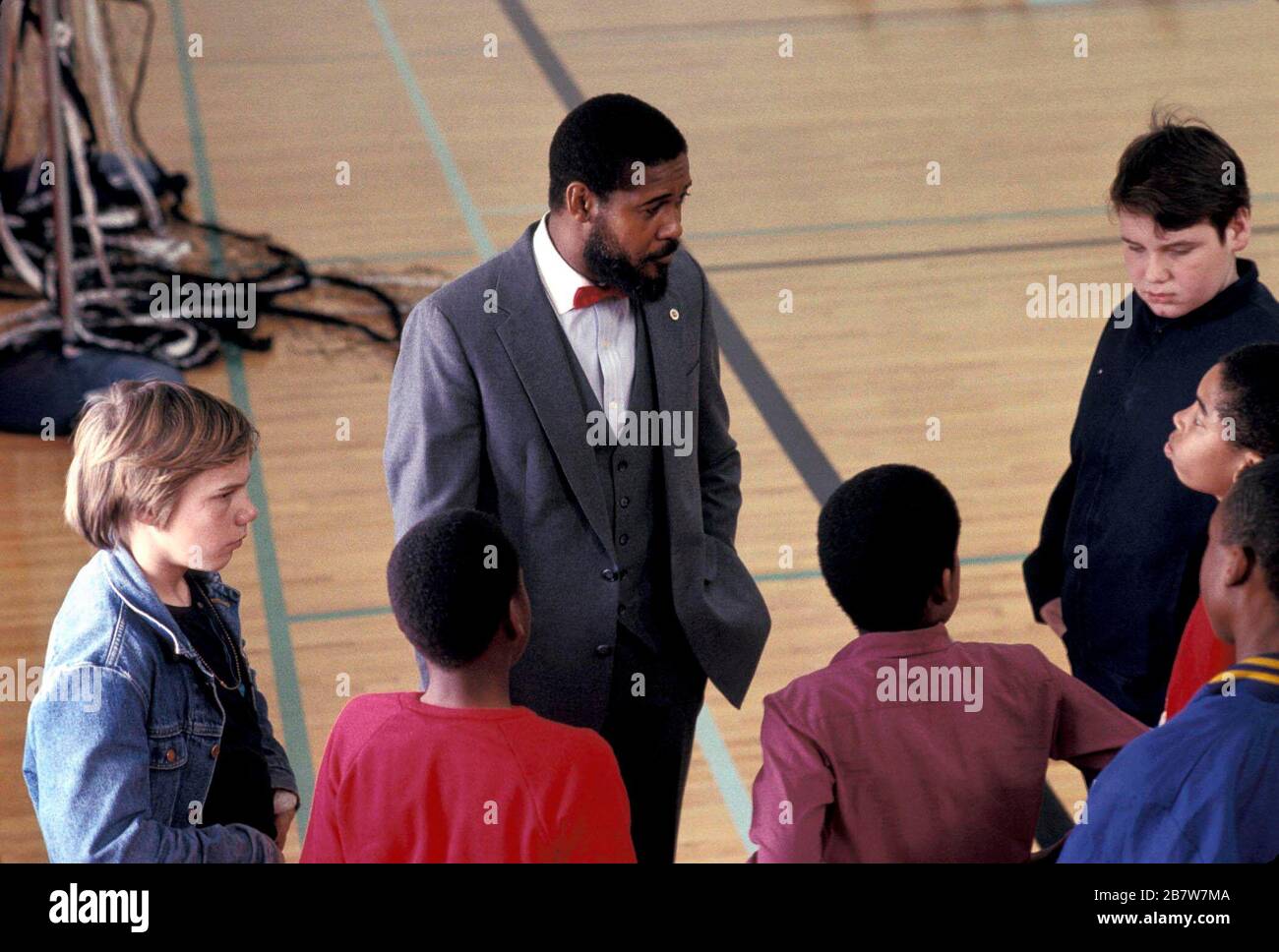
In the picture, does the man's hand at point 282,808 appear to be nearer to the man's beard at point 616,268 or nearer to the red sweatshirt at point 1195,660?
the man's beard at point 616,268

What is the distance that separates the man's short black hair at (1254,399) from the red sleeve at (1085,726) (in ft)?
1.83

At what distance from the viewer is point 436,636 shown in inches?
97.8

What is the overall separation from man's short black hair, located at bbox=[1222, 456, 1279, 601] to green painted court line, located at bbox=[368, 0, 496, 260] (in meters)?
5.24

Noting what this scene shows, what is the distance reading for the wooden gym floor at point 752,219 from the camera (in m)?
5.07

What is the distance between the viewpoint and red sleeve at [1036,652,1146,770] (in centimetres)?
252

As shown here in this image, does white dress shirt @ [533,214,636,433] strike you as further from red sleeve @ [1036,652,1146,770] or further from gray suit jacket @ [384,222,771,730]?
red sleeve @ [1036,652,1146,770]

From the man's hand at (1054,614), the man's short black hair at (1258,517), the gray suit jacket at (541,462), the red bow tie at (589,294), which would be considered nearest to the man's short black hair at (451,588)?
the gray suit jacket at (541,462)

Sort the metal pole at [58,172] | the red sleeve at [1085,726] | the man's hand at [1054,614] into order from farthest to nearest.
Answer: the metal pole at [58,172] → the man's hand at [1054,614] → the red sleeve at [1085,726]

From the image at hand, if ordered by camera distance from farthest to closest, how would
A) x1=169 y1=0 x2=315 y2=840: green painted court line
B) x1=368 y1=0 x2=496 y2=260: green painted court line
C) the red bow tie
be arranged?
x1=368 y1=0 x2=496 y2=260: green painted court line < x1=169 y1=0 x2=315 y2=840: green painted court line < the red bow tie

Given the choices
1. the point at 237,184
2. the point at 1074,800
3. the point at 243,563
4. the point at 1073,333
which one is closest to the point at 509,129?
the point at 237,184

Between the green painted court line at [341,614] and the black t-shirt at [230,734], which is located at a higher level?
the black t-shirt at [230,734]

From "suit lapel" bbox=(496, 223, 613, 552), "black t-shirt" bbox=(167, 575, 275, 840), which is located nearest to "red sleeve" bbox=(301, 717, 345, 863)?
"black t-shirt" bbox=(167, 575, 275, 840)

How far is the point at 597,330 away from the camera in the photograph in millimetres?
3053
